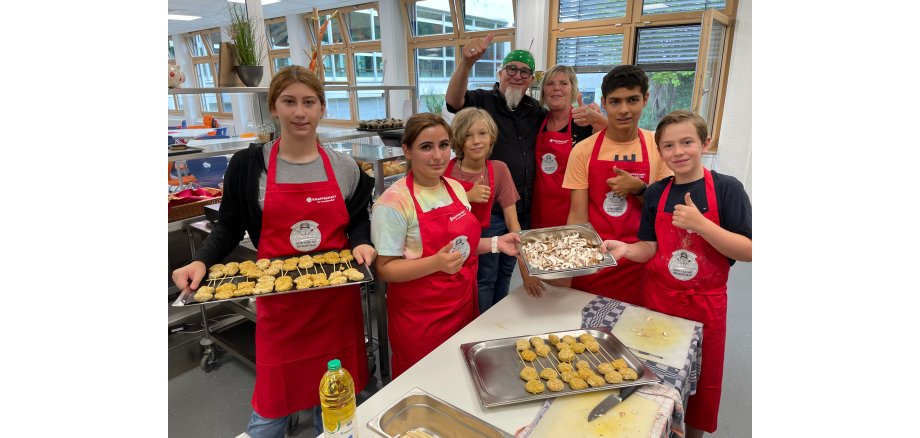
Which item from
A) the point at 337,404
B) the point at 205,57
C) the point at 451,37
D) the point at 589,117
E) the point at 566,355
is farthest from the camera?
the point at 205,57

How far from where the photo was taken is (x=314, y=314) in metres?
1.91

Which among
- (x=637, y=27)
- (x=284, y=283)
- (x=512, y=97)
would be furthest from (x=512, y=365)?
(x=637, y=27)

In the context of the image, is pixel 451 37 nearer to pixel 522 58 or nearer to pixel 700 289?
pixel 522 58

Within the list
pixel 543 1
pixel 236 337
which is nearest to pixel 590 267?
pixel 236 337

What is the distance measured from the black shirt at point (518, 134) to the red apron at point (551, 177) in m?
0.04

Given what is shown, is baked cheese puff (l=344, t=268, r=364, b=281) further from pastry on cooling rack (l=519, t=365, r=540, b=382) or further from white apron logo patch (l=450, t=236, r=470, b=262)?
pastry on cooling rack (l=519, t=365, r=540, b=382)

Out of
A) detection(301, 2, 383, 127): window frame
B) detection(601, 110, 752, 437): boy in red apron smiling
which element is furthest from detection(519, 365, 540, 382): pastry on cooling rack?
detection(301, 2, 383, 127): window frame

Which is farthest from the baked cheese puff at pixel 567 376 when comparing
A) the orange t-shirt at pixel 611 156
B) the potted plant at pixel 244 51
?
the potted plant at pixel 244 51

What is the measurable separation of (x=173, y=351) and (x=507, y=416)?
291cm

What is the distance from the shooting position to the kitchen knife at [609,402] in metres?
1.23

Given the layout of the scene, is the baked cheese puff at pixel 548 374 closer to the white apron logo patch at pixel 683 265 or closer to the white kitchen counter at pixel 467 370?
the white kitchen counter at pixel 467 370

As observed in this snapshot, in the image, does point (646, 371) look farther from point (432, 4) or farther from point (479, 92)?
point (432, 4)

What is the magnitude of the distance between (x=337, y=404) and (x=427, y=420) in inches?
13.4

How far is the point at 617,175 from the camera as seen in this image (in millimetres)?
2215
